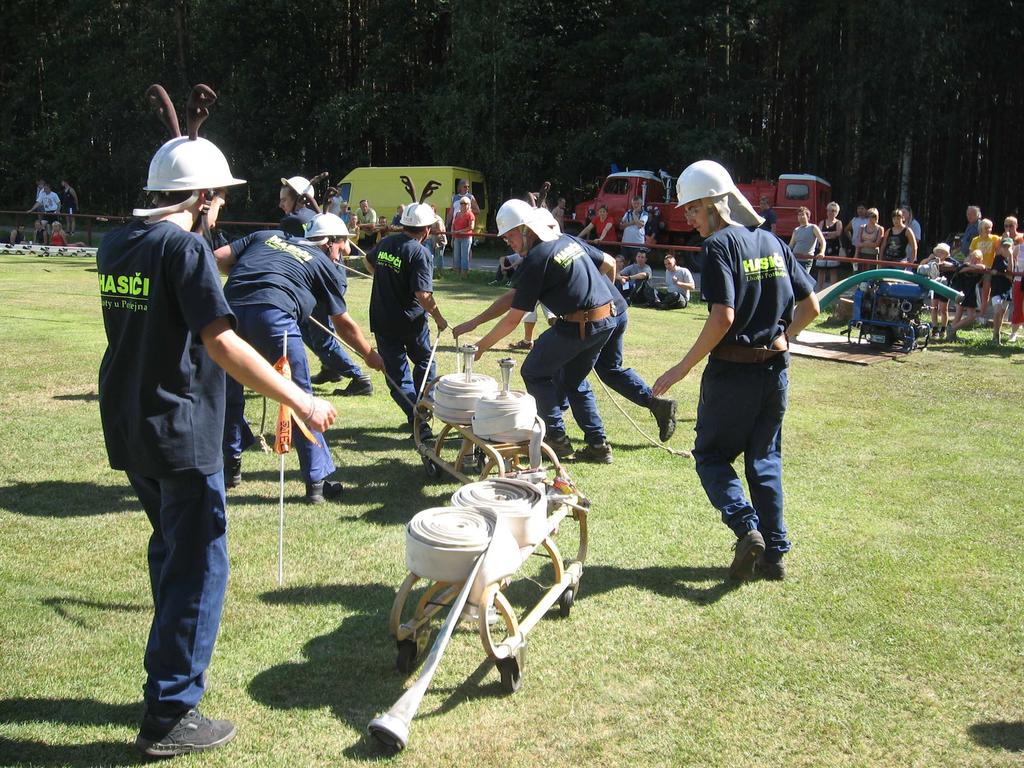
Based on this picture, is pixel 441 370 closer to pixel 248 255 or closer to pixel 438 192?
pixel 248 255

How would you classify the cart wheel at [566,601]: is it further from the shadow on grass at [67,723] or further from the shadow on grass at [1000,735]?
the shadow on grass at [67,723]

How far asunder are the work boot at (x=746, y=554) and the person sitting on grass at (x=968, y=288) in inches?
399

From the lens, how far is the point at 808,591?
4.84 metres

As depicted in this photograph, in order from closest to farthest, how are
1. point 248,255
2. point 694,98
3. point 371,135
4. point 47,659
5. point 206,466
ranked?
point 206,466 → point 47,659 → point 248,255 → point 694,98 → point 371,135

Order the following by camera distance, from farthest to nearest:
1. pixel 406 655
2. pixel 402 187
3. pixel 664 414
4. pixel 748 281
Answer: pixel 402 187 → pixel 664 414 → pixel 748 281 → pixel 406 655

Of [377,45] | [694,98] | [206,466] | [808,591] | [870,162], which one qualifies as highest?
[377,45]

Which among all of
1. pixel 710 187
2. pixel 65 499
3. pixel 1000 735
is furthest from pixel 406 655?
pixel 65 499

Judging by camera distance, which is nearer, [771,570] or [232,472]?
[771,570]

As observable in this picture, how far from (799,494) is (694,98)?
957 inches

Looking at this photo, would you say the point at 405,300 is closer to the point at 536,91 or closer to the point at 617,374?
the point at 617,374

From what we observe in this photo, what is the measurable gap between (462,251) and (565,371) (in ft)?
46.3

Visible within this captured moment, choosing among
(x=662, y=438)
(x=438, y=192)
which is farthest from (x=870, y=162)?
(x=662, y=438)

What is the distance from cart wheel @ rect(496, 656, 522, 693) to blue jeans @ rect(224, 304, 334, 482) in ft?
7.74

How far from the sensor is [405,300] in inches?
303
